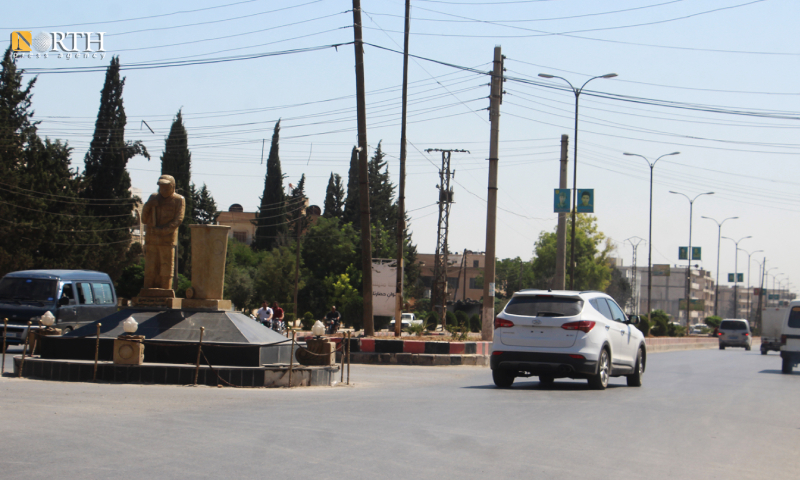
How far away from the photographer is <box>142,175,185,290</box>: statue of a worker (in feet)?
51.3

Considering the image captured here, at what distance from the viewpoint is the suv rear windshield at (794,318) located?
20.7m

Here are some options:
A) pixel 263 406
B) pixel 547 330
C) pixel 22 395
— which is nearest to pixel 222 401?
pixel 263 406

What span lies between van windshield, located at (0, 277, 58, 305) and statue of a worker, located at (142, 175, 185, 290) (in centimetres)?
563

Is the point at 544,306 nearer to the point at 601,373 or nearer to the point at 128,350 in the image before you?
the point at 601,373

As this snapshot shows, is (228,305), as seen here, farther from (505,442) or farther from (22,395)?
(505,442)

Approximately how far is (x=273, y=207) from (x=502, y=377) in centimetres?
6892

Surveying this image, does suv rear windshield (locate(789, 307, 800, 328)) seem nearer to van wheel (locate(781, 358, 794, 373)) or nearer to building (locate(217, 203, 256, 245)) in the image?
van wheel (locate(781, 358, 794, 373))

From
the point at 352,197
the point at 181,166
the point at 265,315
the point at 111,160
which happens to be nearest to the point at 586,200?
the point at 265,315

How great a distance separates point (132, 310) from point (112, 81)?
43.6 m

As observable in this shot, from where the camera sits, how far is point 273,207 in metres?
80.7

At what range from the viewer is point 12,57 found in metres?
42.7

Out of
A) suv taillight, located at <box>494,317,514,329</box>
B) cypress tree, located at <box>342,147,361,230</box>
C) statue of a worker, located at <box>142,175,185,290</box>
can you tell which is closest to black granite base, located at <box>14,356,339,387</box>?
statue of a worker, located at <box>142,175,185,290</box>

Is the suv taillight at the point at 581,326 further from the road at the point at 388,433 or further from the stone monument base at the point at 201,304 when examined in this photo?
the stone monument base at the point at 201,304

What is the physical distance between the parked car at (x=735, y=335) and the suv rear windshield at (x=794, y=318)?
27.2 m
